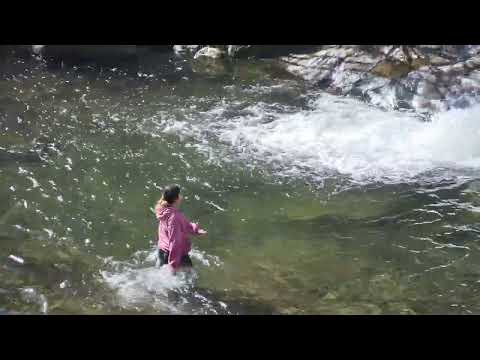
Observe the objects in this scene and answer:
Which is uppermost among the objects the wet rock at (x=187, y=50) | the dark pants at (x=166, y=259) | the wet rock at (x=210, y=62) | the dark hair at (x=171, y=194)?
the wet rock at (x=187, y=50)

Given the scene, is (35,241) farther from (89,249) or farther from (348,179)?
(348,179)

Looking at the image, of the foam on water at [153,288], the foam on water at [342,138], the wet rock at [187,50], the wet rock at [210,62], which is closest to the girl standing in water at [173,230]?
the foam on water at [153,288]

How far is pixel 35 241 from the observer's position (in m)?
8.10

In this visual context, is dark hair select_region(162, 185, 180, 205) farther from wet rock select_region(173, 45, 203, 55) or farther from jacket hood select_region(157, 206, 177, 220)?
wet rock select_region(173, 45, 203, 55)

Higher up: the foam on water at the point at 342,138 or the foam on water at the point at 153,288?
the foam on water at the point at 342,138

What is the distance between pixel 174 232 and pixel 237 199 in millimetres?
2946

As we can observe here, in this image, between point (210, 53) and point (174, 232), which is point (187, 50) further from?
point (174, 232)

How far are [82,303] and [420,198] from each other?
6.17 metres

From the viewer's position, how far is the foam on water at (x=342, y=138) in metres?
11.0

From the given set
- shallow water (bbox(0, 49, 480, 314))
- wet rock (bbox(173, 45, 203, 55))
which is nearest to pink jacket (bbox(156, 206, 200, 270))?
shallow water (bbox(0, 49, 480, 314))

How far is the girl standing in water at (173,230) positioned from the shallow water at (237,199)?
1.18 feet

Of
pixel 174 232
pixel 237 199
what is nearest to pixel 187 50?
pixel 237 199

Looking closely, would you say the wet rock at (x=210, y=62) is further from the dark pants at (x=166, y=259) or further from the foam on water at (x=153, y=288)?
the dark pants at (x=166, y=259)

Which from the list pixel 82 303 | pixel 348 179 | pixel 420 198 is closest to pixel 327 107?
pixel 348 179
